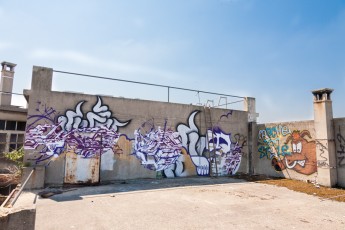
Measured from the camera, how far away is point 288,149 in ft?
38.9

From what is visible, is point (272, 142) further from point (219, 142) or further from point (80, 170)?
point (80, 170)

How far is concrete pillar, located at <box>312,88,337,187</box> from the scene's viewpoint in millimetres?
9789

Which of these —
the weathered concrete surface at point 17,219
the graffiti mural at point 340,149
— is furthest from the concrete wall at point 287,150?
the weathered concrete surface at point 17,219

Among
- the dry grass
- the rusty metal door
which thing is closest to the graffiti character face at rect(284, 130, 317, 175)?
the dry grass

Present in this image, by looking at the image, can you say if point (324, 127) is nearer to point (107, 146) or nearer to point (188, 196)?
point (188, 196)

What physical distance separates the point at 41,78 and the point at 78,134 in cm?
252

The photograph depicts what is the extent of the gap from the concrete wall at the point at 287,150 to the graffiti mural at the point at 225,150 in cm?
103

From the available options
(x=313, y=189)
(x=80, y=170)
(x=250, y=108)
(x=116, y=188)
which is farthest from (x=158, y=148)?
(x=313, y=189)

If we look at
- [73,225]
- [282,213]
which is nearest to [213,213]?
[282,213]

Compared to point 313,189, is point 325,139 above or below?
above

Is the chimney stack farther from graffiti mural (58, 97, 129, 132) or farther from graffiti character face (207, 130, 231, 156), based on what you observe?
graffiti character face (207, 130, 231, 156)

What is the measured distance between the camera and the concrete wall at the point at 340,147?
9688 millimetres

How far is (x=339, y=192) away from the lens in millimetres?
8844

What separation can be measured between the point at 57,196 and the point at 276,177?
32.4 ft
